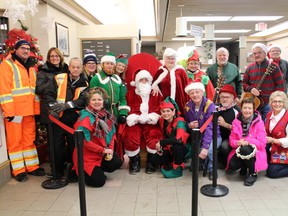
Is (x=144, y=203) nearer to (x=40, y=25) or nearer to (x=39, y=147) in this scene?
(x=39, y=147)

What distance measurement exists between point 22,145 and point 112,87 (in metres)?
1.22

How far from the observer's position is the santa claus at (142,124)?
11.2 feet

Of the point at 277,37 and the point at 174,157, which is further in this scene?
the point at 277,37

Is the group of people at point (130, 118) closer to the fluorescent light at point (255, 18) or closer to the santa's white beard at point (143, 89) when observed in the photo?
the santa's white beard at point (143, 89)

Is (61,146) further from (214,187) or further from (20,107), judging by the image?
(214,187)

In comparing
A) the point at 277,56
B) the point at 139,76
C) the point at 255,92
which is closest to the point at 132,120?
the point at 139,76

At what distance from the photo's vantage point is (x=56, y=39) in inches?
206

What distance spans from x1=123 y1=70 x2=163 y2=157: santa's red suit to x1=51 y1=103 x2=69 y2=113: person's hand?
0.74 metres

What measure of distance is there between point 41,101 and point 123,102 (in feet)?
3.09

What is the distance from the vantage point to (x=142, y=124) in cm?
351

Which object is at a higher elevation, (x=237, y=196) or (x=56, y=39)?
(x=56, y=39)

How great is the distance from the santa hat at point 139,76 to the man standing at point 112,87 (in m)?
0.14

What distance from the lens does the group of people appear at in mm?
3059

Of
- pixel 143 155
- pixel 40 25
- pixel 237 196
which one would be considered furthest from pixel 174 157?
pixel 40 25
